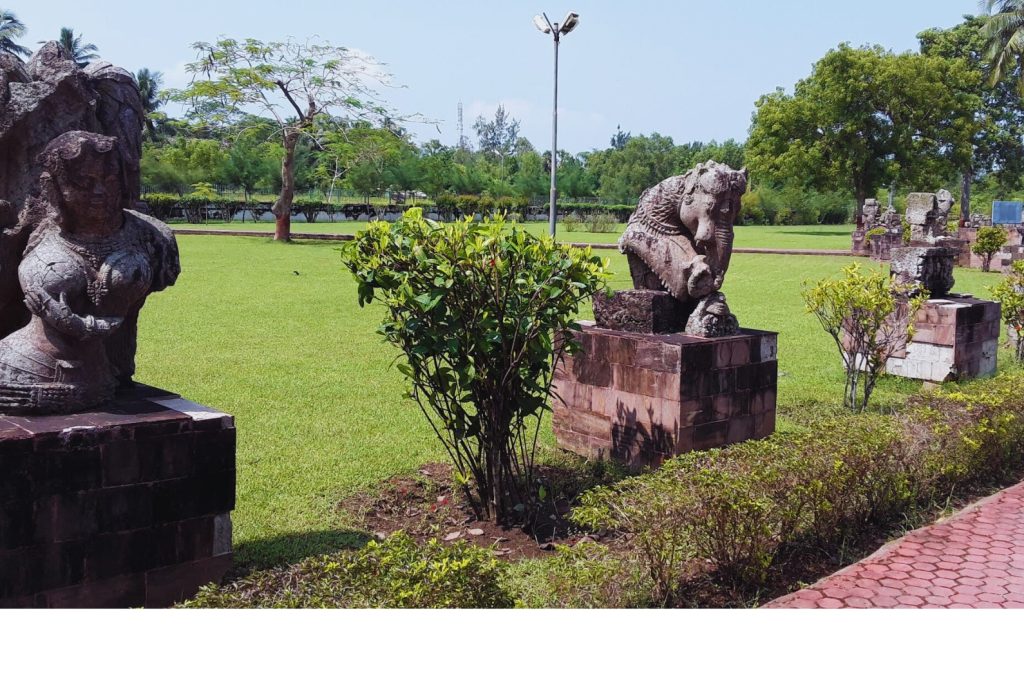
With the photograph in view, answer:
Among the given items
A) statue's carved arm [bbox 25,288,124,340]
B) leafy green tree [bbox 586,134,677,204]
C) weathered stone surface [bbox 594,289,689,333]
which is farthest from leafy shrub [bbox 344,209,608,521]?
leafy green tree [bbox 586,134,677,204]

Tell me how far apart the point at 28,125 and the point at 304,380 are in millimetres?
4449

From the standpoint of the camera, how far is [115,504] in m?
3.27

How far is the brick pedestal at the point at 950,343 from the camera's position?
8.55 meters

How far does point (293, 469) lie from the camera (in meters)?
5.38

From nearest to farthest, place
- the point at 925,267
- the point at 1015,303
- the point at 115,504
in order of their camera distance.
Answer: the point at 115,504 → the point at 925,267 → the point at 1015,303

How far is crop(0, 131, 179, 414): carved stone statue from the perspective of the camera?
3334 mm

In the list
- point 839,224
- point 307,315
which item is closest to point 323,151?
point 307,315

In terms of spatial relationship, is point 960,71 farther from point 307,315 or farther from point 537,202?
point 307,315

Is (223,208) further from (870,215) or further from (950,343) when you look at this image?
(950,343)

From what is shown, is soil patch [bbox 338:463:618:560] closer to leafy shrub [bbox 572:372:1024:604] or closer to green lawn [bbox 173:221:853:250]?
leafy shrub [bbox 572:372:1024:604]

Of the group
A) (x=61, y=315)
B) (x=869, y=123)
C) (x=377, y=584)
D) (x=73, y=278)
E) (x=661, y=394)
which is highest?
(x=869, y=123)

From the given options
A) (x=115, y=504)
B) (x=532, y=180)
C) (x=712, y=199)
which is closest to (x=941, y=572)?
(x=712, y=199)

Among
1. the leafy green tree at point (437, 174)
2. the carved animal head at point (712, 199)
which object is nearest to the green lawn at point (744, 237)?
the leafy green tree at point (437, 174)

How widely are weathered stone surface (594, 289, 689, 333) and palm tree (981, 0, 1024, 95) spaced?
1053 inches
